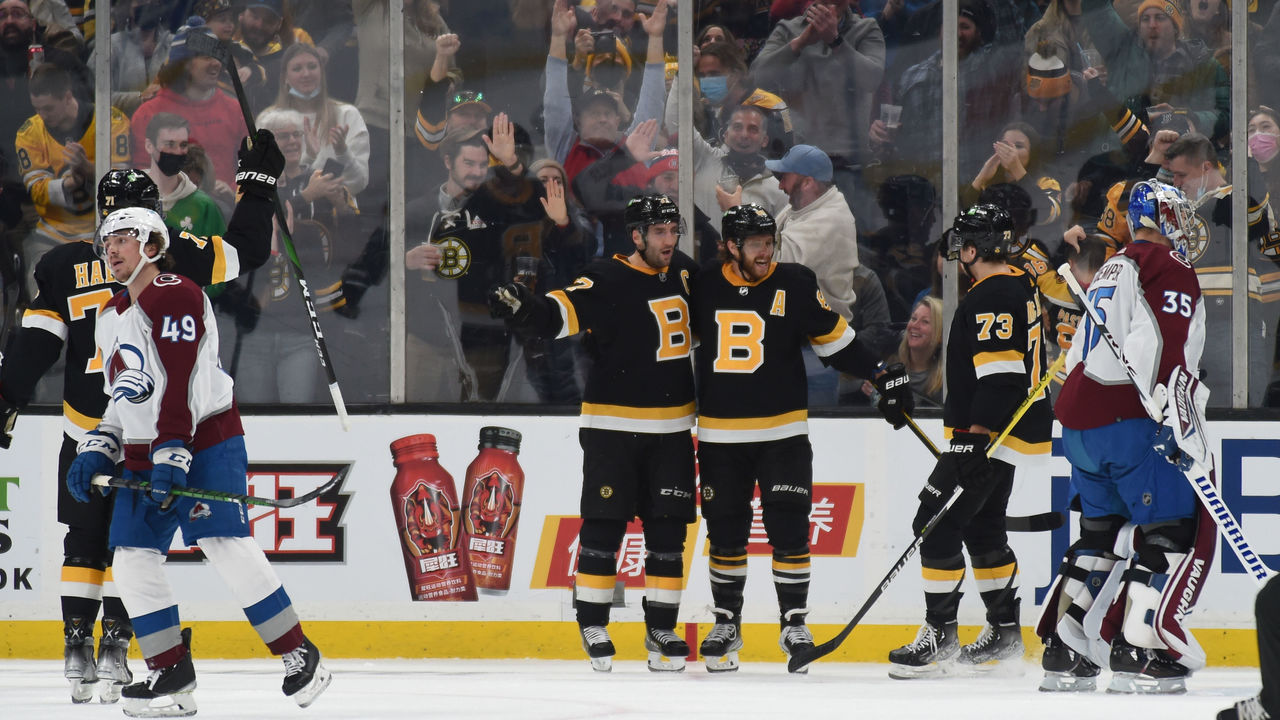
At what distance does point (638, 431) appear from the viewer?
180 inches

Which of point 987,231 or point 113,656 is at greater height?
point 987,231

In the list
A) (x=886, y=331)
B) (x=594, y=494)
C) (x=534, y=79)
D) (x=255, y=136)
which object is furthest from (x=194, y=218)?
(x=886, y=331)

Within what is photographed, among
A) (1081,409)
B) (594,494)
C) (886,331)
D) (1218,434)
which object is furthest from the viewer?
(886,331)

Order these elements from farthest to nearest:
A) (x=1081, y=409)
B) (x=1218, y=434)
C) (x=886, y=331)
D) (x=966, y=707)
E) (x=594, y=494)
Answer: (x=886, y=331) → (x=1218, y=434) → (x=594, y=494) → (x=1081, y=409) → (x=966, y=707)

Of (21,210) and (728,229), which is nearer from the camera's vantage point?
(728,229)

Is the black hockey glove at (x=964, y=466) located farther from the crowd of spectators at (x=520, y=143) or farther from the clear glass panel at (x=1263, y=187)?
the clear glass panel at (x=1263, y=187)

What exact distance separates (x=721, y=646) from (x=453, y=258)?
77.3 inches

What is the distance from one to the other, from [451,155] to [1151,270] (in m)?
2.82

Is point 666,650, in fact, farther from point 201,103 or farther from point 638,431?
point 201,103

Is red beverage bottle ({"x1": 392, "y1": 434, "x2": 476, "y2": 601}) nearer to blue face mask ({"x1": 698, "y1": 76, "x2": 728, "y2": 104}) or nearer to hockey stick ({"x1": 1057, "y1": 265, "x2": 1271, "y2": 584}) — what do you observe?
blue face mask ({"x1": 698, "y1": 76, "x2": 728, "y2": 104})

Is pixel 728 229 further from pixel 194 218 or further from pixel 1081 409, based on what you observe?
pixel 194 218

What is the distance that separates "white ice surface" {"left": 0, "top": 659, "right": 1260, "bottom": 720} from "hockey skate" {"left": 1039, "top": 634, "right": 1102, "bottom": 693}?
0.08m

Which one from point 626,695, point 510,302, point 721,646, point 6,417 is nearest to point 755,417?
point 721,646

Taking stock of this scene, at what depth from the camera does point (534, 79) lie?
221 inches
